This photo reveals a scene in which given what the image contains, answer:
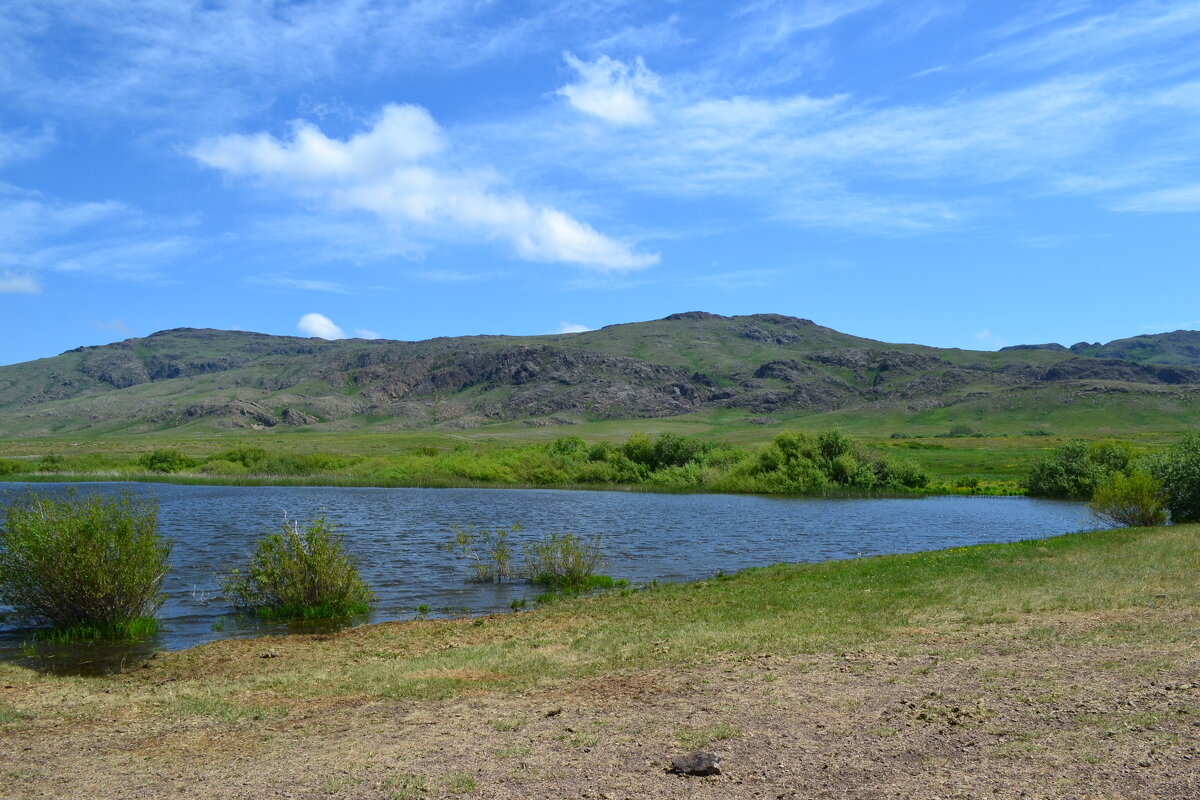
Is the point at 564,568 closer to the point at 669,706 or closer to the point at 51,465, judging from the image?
the point at 669,706

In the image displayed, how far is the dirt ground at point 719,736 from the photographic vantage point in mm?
8695

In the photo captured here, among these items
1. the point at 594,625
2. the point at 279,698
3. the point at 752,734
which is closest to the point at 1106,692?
the point at 752,734

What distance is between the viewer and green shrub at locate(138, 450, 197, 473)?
104875 mm

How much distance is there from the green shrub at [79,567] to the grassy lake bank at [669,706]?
10.3 ft

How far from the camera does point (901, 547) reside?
40.1 metres

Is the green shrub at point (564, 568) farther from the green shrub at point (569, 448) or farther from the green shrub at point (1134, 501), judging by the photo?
the green shrub at point (569, 448)

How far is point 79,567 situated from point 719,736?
15808mm

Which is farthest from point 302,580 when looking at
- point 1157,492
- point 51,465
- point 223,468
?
point 51,465

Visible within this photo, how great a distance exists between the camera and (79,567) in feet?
63.3

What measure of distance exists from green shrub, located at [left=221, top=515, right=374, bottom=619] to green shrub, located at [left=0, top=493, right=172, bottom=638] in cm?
331

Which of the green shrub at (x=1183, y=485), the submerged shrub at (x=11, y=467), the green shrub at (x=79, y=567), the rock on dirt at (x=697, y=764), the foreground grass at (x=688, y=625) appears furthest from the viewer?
the submerged shrub at (x=11, y=467)

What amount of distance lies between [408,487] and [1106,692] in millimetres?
80349

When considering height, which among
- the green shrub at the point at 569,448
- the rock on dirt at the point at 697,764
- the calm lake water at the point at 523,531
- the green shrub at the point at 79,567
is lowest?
the calm lake water at the point at 523,531

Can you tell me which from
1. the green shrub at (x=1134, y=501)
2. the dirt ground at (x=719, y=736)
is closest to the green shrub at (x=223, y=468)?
the green shrub at (x=1134, y=501)
